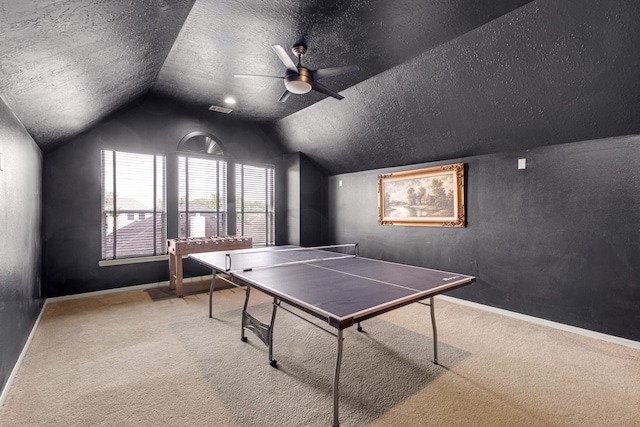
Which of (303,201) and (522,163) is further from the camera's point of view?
(303,201)

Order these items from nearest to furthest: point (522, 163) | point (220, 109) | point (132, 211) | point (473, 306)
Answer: point (522, 163) < point (473, 306) < point (132, 211) < point (220, 109)

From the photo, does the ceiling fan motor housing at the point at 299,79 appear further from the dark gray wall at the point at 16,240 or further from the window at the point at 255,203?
the window at the point at 255,203

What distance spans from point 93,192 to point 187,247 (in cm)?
169

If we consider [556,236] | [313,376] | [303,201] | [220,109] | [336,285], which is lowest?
[313,376]

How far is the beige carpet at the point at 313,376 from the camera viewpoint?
1886 mm

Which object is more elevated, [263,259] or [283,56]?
[283,56]

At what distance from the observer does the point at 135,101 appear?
15.2ft

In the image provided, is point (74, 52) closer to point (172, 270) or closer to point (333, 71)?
point (333, 71)

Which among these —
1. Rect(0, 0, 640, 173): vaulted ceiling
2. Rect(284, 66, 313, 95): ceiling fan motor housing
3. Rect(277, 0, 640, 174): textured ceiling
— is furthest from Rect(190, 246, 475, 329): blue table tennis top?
Rect(277, 0, 640, 174): textured ceiling

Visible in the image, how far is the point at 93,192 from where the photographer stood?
14.8ft

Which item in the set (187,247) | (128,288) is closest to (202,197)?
(187,247)

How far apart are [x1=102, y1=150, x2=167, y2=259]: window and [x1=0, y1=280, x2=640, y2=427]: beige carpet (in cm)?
148

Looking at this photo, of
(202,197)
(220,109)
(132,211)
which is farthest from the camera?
(202,197)

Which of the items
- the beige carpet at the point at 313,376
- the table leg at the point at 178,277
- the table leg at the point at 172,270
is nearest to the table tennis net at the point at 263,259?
the beige carpet at the point at 313,376
